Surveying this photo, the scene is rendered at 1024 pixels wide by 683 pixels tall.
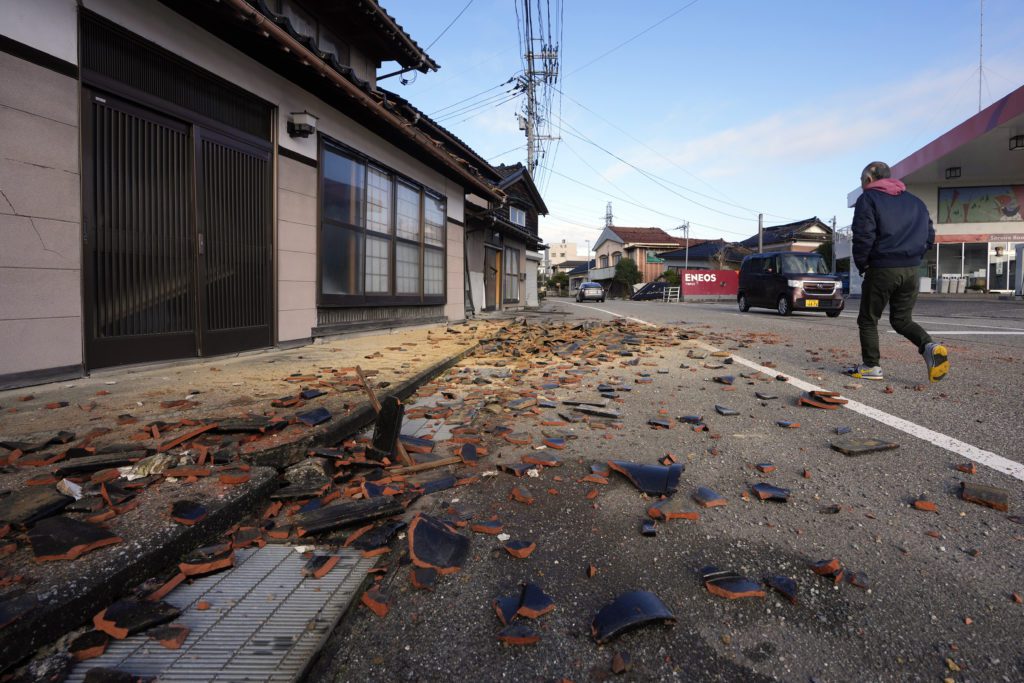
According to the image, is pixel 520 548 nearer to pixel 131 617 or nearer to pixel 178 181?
pixel 131 617

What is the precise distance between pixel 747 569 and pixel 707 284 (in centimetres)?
4225

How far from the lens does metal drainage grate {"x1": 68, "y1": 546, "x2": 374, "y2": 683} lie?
1296 mm

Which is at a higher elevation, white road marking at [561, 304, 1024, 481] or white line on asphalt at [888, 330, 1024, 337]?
white line on asphalt at [888, 330, 1024, 337]

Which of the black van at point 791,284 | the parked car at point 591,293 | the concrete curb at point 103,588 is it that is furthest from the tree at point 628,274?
the concrete curb at point 103,588

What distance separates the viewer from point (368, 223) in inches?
317

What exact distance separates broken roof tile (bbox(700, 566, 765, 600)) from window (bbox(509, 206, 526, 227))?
24449 mm

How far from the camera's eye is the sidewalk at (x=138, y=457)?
1.50 meters

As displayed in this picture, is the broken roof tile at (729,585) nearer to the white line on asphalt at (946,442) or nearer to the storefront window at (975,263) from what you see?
the white line on asphalt at (946,442)

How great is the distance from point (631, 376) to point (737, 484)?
2993mm

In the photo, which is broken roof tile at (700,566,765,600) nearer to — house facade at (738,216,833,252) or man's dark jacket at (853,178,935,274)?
man's dark jacket at (853,178,935,274)

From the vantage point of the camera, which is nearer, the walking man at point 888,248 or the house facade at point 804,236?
the walking man at point 888,248

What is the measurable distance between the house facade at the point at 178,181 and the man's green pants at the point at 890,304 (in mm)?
5850

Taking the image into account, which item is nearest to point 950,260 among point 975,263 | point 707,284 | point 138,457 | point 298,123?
point 975,263

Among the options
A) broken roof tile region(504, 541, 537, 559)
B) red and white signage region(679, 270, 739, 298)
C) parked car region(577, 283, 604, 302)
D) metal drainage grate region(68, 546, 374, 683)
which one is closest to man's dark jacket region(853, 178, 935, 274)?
broken roof tile region(504, 541, 537, 559)
